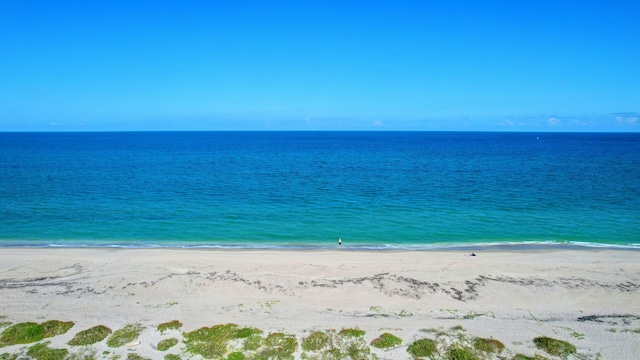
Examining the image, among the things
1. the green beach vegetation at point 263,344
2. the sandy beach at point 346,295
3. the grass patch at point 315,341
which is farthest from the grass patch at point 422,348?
the grass patch at point 315,341

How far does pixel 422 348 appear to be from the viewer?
12828mm

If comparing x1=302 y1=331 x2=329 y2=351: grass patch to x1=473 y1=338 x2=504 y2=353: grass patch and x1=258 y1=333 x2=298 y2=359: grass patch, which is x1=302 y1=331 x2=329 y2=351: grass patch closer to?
x1=258 y1=333 x2=298 y2=359: grass patch

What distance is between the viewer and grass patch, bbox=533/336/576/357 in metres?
12.6

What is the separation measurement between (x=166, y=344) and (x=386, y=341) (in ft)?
24.5

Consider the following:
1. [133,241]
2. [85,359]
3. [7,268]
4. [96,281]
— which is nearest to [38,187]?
[133,241]

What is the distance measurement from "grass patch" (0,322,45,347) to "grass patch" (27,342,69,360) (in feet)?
2.10

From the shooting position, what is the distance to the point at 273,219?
32.9 metres

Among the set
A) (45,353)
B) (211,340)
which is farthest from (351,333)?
(45,353)

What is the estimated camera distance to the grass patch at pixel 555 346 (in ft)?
41.4

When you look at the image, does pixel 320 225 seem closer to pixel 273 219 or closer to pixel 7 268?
pixel 273 219

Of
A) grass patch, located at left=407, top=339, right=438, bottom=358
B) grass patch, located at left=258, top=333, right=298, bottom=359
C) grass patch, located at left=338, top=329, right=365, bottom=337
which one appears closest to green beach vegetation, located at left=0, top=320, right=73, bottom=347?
grass patch, located at left=258, top=333, right=298, bottom=359

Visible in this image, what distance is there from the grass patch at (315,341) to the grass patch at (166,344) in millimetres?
4429

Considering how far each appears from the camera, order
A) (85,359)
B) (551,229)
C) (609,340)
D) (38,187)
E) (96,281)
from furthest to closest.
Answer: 1. (38,187)
2. (551,229)
3. (96,281)
4. (609,340)
5. (85,359)

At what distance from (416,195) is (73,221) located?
108 ft
